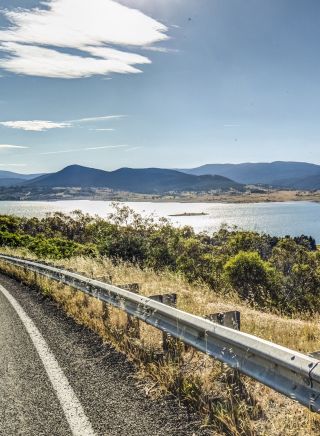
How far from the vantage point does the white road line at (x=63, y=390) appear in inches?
137

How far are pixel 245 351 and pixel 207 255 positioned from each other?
4600 cm

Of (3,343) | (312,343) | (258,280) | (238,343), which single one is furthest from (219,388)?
(258,280)

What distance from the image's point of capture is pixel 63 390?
4.27 m

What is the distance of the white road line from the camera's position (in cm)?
348

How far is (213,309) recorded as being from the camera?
25.1ft

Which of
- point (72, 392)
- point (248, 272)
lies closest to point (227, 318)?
point (72, 392)

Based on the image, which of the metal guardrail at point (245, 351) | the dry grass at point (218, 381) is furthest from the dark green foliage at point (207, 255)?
the metal guardrail at point (245, 351)

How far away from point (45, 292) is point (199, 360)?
Result: 6.50 meters

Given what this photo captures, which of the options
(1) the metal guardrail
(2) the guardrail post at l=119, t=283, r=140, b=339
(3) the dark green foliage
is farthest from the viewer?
(3) the dark green foliage

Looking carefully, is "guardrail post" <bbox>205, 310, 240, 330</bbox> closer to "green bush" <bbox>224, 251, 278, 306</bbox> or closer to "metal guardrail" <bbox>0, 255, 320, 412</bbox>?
"metal guardrail" <bbox>0, 255, 320, 412</bbox>

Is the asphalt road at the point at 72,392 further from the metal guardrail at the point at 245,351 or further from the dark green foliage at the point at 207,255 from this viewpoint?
the dark green foliage at the point at 207,255

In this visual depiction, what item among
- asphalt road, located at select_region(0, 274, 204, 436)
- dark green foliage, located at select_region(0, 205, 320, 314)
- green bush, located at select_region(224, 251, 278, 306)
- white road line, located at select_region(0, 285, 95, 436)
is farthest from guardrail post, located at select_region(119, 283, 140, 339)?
green bush, located at select_region(224, 251, 278, 306)

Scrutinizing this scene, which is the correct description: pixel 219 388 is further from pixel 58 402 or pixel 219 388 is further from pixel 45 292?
pixel 45 292

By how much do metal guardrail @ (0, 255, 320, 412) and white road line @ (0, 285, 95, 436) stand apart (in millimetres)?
1137
